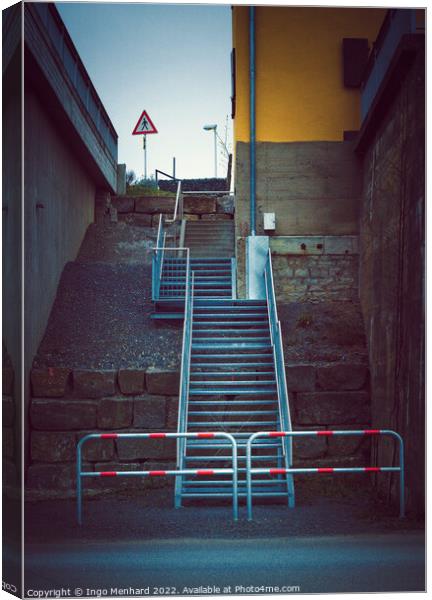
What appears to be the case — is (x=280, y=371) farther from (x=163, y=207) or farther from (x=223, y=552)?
(x=163, y=207)

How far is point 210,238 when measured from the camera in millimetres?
16469

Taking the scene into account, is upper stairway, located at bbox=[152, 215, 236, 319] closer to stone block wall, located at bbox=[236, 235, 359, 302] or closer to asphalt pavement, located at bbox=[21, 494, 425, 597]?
stone block wall, located at bbox=[236, 235, 359, 302]

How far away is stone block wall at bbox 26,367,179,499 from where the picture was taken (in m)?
11.0

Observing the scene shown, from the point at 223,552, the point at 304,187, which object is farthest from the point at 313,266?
the point at 223,552

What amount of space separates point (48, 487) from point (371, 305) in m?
5.39

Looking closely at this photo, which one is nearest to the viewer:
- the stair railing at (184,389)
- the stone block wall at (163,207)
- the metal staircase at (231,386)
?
the stair railing at (184,389)

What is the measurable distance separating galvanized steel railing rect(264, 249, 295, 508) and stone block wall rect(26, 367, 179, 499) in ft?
5.12

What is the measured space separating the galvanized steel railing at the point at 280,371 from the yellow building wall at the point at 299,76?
2.40 metres

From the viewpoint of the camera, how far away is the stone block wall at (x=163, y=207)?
18.8 meters

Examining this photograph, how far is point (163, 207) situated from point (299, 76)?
6.43 meters

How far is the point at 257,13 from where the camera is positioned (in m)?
13.4

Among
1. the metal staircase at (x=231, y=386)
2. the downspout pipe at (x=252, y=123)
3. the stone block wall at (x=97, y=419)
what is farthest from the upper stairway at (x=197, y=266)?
the stone block wall at (x=97, y=419)

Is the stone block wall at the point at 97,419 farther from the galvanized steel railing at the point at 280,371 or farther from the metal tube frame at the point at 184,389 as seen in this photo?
the galvanized steel railing at the point at 280,371

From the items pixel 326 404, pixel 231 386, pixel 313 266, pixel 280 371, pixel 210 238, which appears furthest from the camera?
pixel 210 238
